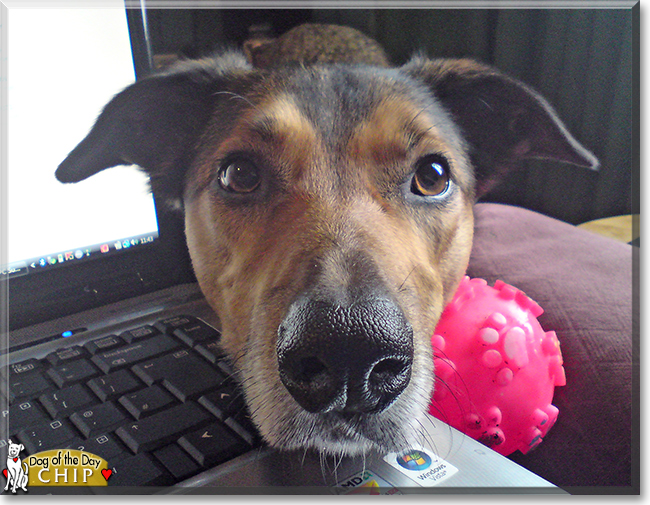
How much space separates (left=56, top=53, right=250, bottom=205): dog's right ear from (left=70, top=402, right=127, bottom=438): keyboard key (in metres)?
0.42

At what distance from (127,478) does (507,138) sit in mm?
830

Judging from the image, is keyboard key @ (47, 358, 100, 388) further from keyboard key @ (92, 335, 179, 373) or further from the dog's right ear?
the dog's right ear

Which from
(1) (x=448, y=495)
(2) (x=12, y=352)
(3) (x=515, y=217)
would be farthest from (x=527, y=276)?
(2) (x=12, y=352)

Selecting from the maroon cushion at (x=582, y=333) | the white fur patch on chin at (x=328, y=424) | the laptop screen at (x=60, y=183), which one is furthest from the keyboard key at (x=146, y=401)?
the maroon cushion at (x=582, y=333)

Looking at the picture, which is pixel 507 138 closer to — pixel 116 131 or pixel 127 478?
pixel 116 131

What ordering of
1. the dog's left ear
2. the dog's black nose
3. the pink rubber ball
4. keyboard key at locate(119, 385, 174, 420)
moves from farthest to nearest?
the dog's left ear
the pink rubber ball
keyboard key at locate(119, 385, 174, 420)
the dog's black nose

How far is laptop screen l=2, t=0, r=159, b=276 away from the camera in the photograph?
749mm

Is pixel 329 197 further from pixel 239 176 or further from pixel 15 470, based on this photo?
pixel 15 470

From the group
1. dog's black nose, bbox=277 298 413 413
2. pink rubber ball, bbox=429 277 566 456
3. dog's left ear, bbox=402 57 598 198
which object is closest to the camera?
dog's black nose, bbox=277 298 413 413

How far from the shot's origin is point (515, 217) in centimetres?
114

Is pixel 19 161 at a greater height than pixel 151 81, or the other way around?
pixel 151 81

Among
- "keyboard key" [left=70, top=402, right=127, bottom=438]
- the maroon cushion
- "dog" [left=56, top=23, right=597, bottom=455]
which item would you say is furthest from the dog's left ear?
"keyboard key" [left=70, top=402, right=127, bottom=438]

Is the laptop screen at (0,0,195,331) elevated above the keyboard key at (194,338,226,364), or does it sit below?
above

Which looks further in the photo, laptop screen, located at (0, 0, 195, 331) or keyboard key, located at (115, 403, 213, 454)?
laptop screen, located at (0, 0, 195, 331)
